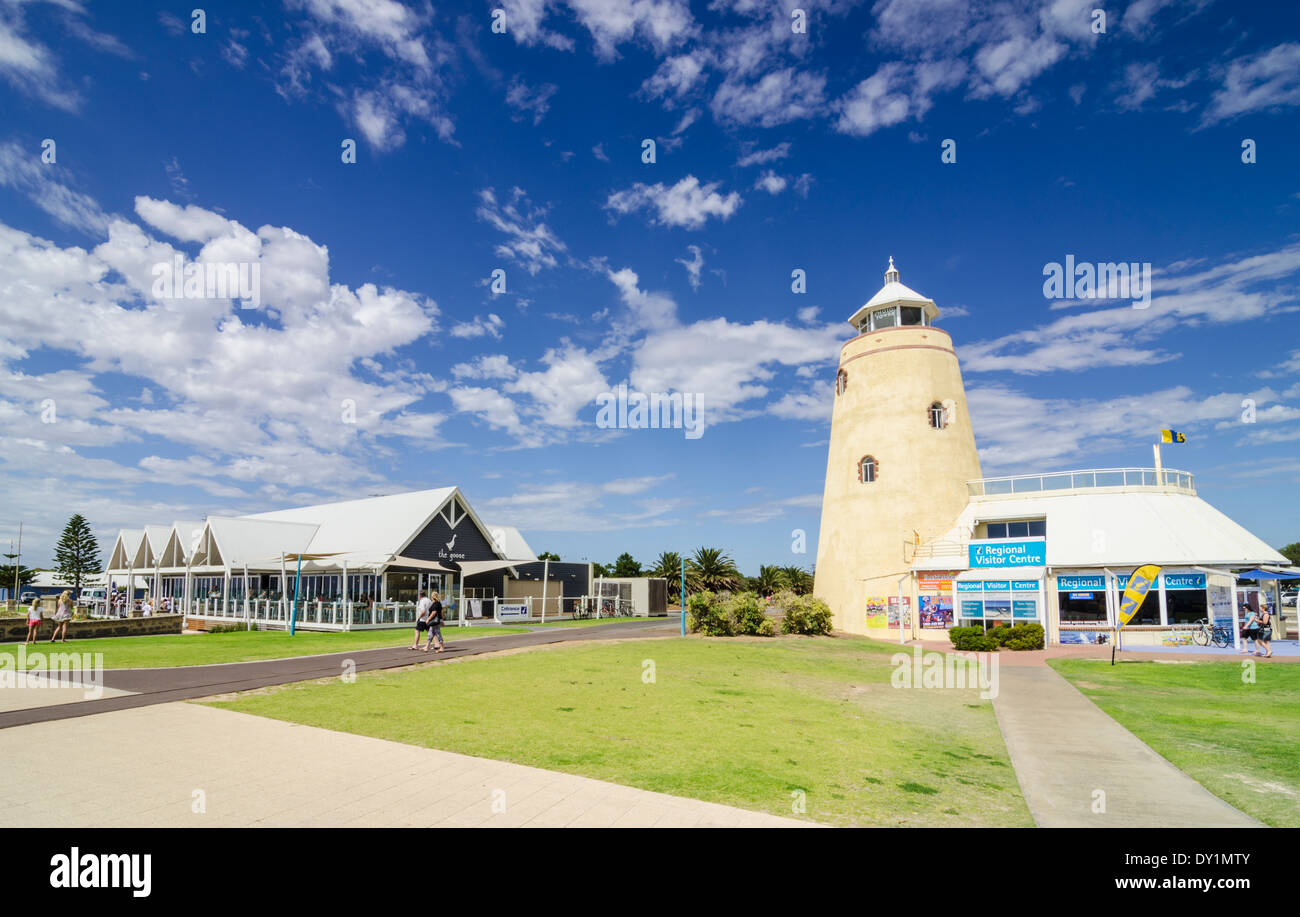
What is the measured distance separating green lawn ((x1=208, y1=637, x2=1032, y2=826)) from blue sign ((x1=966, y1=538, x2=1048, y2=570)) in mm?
14974

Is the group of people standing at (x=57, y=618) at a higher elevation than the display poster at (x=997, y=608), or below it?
higher

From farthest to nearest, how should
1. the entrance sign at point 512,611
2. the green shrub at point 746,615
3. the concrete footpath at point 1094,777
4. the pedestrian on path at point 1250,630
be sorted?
the entrance sign at point 512,611, the green shrub at point 746,615, the pedestrian on path at point 1250,630, the concrete footpath at point 1094,777

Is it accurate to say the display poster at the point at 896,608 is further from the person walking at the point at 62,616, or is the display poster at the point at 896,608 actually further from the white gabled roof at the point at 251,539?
the person walking at the point at 62,616

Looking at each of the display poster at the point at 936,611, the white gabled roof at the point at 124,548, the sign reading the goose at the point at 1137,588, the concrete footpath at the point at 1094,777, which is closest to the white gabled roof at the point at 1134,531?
the display poster at the point at 936,611

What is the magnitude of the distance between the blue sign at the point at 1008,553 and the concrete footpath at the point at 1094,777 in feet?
55.1

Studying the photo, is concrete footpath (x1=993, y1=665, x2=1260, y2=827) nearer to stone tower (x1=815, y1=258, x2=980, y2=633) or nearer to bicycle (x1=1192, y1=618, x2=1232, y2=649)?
bicycle (x1=1192, y1=618, x2=1232, y2=649)

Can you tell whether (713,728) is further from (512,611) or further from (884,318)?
(884,318)

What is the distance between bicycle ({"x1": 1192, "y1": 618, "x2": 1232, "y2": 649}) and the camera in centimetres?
2484

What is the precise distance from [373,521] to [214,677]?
24.8m

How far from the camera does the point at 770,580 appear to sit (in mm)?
57219

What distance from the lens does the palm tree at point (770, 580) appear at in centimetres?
5650
